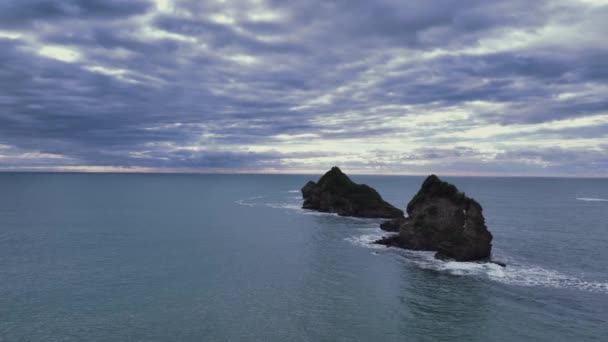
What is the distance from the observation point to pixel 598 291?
4734 centimetres

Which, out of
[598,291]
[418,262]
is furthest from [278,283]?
[598,291]

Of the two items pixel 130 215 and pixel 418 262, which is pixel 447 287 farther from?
pixel 130 215

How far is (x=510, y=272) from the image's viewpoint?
181 feet

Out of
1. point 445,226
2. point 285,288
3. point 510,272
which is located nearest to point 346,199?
point 445,226

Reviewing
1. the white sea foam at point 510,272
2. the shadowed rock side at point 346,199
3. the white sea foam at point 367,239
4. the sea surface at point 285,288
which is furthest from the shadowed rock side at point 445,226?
the shadowed rock side at point 346,199

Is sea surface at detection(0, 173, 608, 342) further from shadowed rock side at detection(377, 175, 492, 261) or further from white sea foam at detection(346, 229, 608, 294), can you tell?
shadowed rock side at detection(377, 175, 492, 261)

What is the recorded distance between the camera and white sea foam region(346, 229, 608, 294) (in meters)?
49.8

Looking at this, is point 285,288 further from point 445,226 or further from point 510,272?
point 445,226

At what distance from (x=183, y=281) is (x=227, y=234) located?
1372 inches

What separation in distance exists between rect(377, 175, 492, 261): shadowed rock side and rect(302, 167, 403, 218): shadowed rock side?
40.1 m

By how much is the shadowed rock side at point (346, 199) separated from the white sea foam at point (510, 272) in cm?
4855

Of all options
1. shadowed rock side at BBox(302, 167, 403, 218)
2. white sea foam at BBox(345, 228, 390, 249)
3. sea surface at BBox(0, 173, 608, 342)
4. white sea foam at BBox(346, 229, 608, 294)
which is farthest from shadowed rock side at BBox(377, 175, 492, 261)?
shadowed rock side at BBox(302, 167, 403, 218)

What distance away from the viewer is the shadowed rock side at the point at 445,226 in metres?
62.5

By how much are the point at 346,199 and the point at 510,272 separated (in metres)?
68.6
